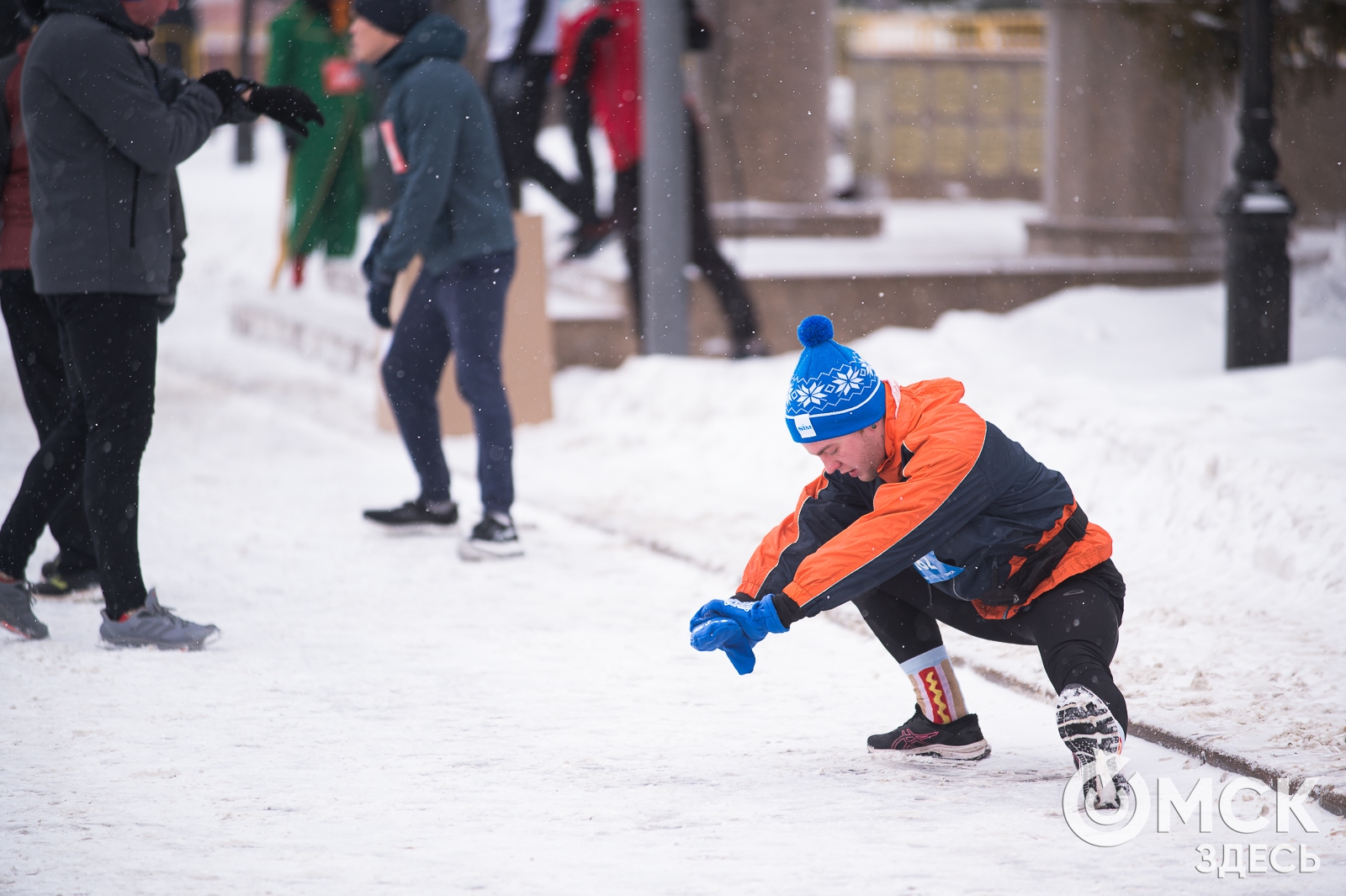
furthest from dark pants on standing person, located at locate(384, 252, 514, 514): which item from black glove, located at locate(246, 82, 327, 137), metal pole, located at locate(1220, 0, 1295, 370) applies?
metal pole, located at locate(1220, 0, 1295, 370)

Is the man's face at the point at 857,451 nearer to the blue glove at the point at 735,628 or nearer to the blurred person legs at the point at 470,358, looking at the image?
the blue glove at the point at 735,628

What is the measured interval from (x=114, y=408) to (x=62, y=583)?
3.08ft

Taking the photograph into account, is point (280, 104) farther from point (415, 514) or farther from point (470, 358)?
point (415, 514)

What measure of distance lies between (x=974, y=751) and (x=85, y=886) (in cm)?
175

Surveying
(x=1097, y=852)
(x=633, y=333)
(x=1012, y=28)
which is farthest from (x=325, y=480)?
(x=1012, y=28)

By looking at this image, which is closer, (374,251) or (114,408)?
(114,408)

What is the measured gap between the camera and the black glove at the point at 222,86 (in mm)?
4016

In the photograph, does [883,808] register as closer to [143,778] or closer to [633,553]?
[143,778]

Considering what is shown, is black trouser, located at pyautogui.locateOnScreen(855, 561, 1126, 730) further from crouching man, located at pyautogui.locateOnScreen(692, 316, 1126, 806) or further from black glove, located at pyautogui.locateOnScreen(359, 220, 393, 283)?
black glove, located at pyautogui.locateOnScreen(359, 220, 393, 283)

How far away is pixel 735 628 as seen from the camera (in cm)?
265

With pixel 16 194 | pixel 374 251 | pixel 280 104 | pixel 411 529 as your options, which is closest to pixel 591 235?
pixel 374 251

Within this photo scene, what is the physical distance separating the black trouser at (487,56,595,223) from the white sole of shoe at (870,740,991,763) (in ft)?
20.1

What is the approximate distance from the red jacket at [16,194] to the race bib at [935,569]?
2693mm

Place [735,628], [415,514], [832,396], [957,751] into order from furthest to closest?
[415,514] → [957,751] → [832,396] → [735,628]
